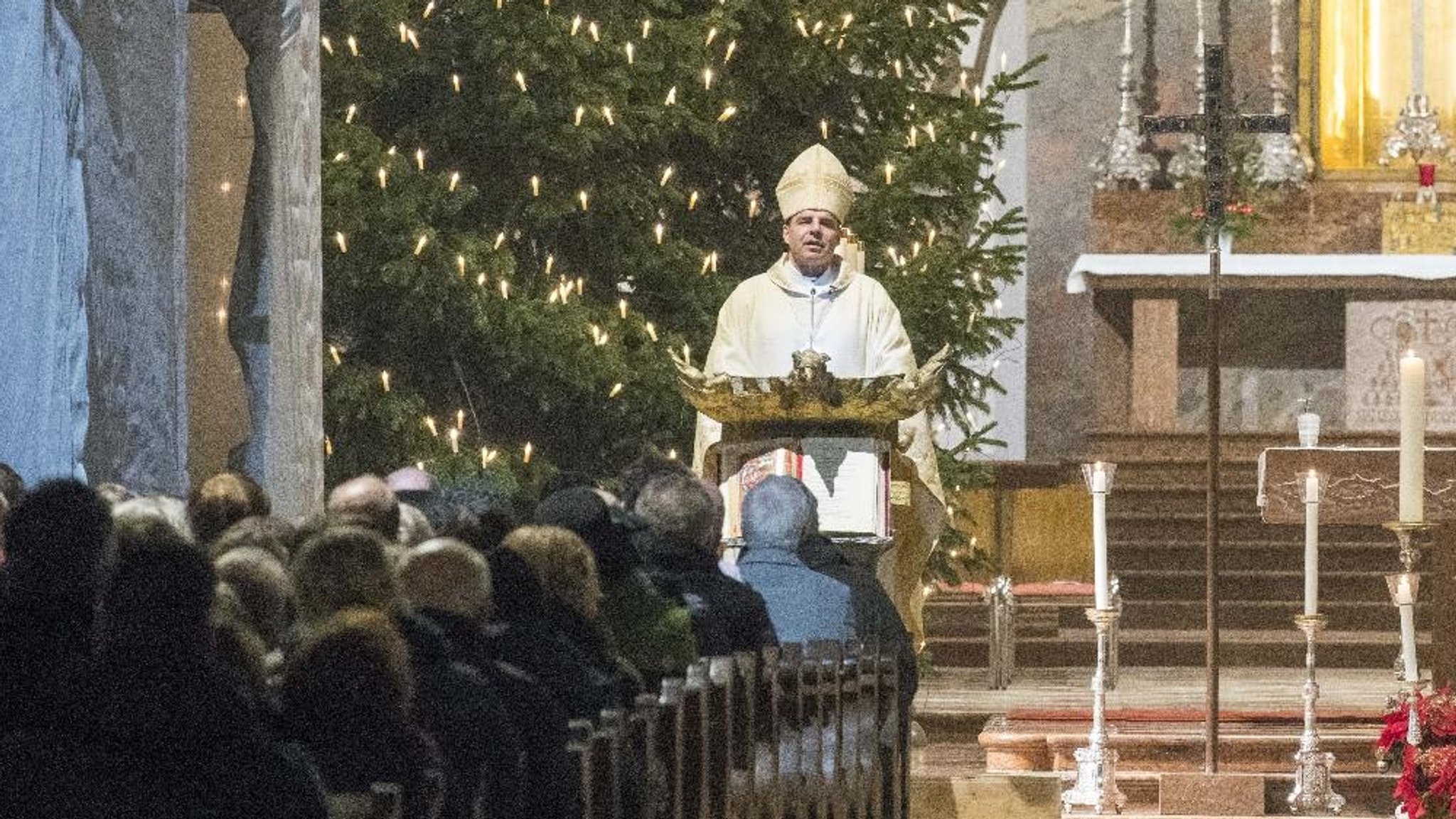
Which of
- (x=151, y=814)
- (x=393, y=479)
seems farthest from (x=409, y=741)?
(x=393, y=479)

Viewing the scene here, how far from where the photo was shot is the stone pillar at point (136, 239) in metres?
7.42

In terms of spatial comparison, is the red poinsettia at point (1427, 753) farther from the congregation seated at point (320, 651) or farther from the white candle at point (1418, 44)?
the white candle at point (1418, 44)

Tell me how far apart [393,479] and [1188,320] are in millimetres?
12651

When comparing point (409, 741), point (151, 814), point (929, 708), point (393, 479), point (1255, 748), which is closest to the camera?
point (151, 814)

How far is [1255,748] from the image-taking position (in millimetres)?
11195

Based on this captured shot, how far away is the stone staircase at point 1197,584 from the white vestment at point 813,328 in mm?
5862

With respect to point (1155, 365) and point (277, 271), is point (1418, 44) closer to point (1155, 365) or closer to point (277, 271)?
point (1155, 365)

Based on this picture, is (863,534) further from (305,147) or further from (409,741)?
(409,741)

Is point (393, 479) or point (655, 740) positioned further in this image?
point (393, 479)

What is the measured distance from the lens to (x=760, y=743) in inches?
230

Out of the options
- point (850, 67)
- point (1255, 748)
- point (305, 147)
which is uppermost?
point (850, 67)

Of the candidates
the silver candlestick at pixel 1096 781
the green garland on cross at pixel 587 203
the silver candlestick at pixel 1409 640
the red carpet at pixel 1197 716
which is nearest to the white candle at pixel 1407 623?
the silver candlestick at pixel 1409 640

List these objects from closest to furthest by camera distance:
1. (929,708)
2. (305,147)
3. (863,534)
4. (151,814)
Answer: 1. (151,814)
2. (863,534)
3. (305,147)
4. (929,708)

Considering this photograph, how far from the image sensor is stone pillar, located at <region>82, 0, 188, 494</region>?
24.3 feet
